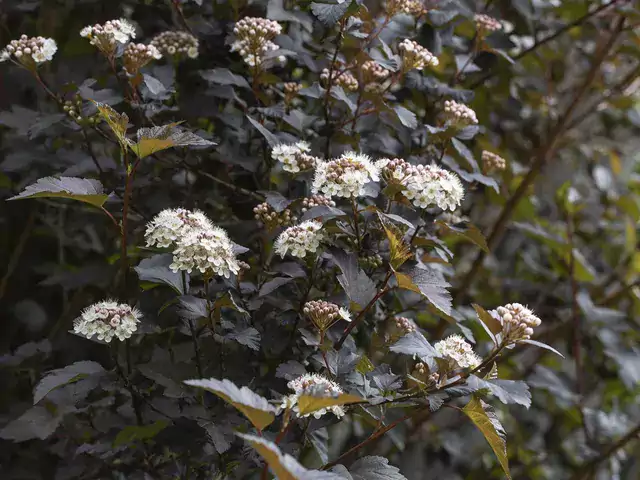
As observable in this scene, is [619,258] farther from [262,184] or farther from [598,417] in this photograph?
[262,184]

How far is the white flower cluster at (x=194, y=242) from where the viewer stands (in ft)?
2.58

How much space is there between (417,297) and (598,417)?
62 cm

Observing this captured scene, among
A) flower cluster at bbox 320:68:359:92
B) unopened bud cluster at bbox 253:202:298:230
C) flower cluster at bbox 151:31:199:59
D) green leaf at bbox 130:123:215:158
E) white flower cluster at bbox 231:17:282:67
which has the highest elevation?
white flower cluster at bbox 231:17:282:67

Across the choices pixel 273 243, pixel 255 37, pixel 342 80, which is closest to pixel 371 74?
pixel 342 80

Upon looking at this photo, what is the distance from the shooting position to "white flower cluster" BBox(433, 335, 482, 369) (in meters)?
0.81

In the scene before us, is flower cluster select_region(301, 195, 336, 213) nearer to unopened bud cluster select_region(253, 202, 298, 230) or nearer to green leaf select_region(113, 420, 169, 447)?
unopened bud cluster select_region(253, 202, 298, 230)

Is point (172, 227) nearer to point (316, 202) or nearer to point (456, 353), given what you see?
point (316, 202)

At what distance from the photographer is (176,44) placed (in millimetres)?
1067

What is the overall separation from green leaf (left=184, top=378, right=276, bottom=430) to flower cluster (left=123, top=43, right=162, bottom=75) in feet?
1.69

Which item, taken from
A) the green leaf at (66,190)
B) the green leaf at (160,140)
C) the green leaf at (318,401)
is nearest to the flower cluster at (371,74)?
the green leaf at (160,140)

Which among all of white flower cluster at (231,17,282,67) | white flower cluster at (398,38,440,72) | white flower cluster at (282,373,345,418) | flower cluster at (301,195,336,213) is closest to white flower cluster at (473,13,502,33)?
white flower cluster at (398,38,440,72)

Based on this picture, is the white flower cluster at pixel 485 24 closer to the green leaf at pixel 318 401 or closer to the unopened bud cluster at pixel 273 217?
the unopened bud cluster at pixel 273 217

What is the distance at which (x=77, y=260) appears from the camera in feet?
4.53

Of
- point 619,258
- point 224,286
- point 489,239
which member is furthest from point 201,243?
point 619,258
